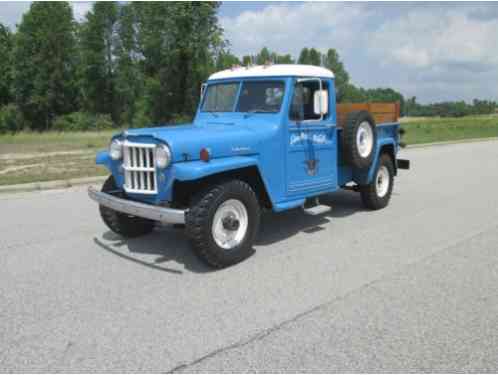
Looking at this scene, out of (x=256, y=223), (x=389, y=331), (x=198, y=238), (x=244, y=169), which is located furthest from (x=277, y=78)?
(x=389, y=331)

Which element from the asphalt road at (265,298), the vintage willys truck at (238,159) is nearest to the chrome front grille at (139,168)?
the vintage willys truck at (238,159)

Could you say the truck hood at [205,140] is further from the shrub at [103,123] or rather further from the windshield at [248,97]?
the shrub at [103,123]

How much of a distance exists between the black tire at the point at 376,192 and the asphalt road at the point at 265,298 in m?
0.52

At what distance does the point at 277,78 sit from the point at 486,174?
768cm

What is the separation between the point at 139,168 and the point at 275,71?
83.9 inches

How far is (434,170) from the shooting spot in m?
12.2

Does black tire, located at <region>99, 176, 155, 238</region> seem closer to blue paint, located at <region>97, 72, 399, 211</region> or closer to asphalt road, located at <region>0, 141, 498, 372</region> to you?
asphalt road, located at <region>0, 141, 498, 372</region>

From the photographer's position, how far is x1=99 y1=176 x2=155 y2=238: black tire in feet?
19.0

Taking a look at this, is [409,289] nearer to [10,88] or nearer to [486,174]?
[486,174]

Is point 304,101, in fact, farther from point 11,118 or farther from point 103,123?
point 11,118

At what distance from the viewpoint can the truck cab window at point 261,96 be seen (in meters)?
5.81

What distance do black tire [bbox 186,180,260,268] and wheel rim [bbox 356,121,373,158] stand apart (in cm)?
246

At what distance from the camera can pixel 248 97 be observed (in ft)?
19.8

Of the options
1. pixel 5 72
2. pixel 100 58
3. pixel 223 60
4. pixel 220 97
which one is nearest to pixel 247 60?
pixel 220 97
